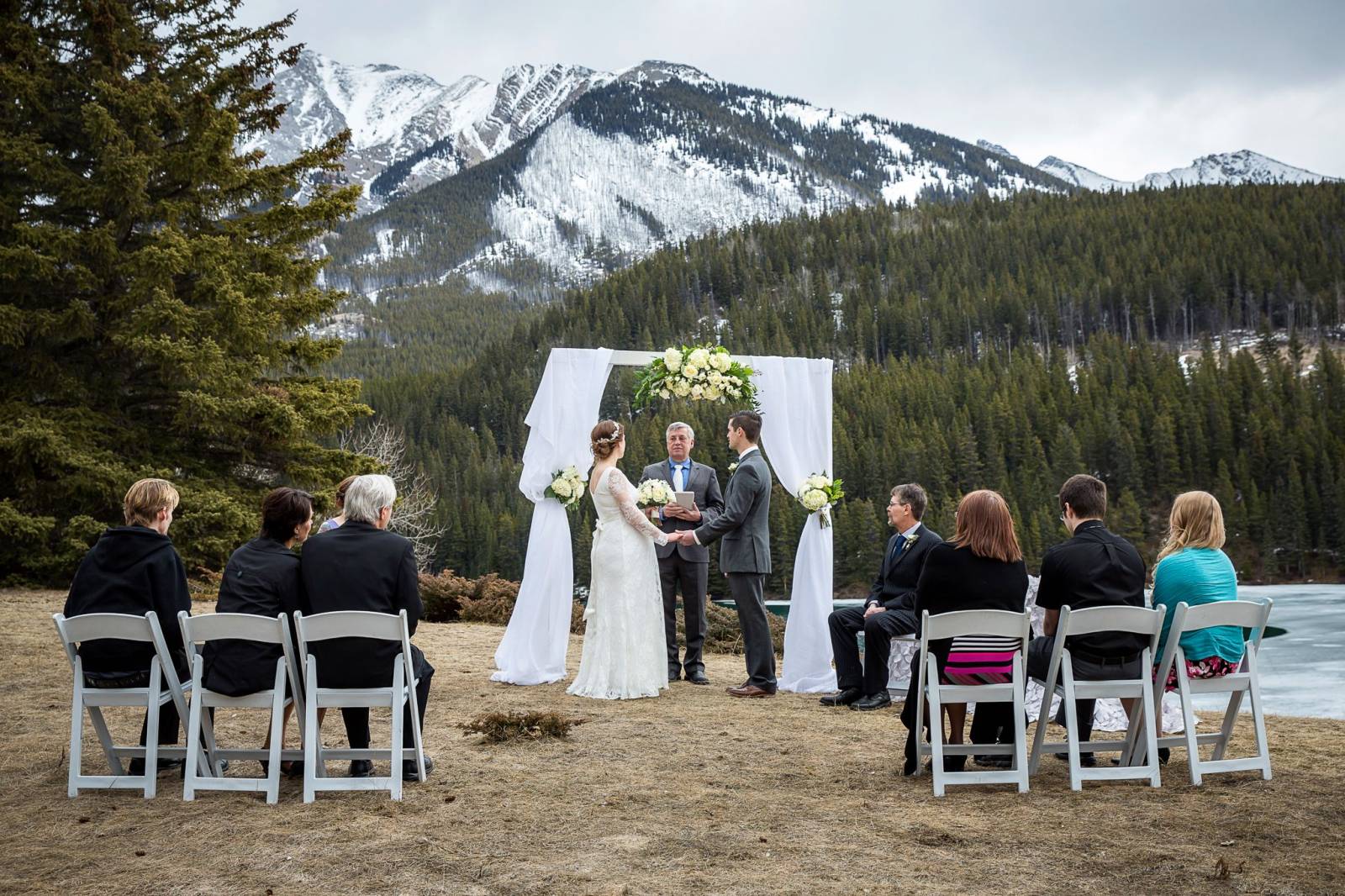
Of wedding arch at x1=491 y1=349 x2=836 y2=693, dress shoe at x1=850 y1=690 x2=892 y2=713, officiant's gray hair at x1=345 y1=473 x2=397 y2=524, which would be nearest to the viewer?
officiant's gray hair at x1=345 y1=473 x2=397 y2=524

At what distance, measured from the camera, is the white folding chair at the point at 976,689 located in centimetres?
530

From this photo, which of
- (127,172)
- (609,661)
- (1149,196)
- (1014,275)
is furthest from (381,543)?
(1149,196)

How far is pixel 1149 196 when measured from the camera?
137m

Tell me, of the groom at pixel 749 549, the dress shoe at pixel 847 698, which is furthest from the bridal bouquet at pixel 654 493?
the dress shoe at pixel 847 698

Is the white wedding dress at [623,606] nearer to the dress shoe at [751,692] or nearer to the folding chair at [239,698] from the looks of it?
the dress shoe at [751,692]

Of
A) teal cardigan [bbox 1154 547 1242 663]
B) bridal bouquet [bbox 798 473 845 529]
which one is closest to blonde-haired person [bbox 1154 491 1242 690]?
teal cardigan [bbox 1154 547 1242 663]

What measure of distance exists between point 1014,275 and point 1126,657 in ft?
441

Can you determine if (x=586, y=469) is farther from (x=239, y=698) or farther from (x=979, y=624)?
(x=979, y=624)

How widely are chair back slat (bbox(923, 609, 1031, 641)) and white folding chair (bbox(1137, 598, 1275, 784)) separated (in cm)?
75

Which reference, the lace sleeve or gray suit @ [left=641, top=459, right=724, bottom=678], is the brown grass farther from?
gray suit @ [left=641, top=459, right=724, bottom=678]

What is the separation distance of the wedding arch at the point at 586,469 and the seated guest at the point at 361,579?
3.80m

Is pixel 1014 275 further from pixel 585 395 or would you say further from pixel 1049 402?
pixel 585 395

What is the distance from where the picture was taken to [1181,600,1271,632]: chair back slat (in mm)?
5297

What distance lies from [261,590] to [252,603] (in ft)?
0.26
